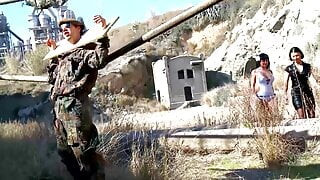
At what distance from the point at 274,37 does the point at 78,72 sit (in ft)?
79.3

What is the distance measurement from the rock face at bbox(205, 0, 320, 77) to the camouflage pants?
17.7 meters

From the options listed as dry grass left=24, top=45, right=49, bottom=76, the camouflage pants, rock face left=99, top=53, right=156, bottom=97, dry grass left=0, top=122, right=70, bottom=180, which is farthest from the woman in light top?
dry grass left=24, top=45, right=49, bottom=76

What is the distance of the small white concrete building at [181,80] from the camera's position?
29.1m

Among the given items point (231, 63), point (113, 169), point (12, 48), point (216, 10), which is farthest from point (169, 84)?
point (113, 169)

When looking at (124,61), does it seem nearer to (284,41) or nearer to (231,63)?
(231,63)

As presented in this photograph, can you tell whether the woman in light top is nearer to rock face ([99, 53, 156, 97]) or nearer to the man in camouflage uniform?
the man in camouflage uniform

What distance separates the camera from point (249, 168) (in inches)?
298

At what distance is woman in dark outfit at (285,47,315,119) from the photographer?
356 inches

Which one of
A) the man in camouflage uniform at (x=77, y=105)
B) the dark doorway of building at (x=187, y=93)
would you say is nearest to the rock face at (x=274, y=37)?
the dark doorway of building at (x=187, y=93)

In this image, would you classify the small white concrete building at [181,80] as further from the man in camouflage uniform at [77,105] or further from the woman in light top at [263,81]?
the man in camouflage uniform at [77,105]

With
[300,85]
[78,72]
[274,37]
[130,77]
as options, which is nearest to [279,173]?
[300,85]

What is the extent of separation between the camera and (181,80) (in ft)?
96.3

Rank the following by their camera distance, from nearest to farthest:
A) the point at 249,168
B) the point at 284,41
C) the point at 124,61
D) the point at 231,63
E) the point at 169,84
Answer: the point at 249,168
the point at 284,41
the point at 169,84
the point at 231,63
the point at 124,61

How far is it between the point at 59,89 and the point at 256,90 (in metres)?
4.65
